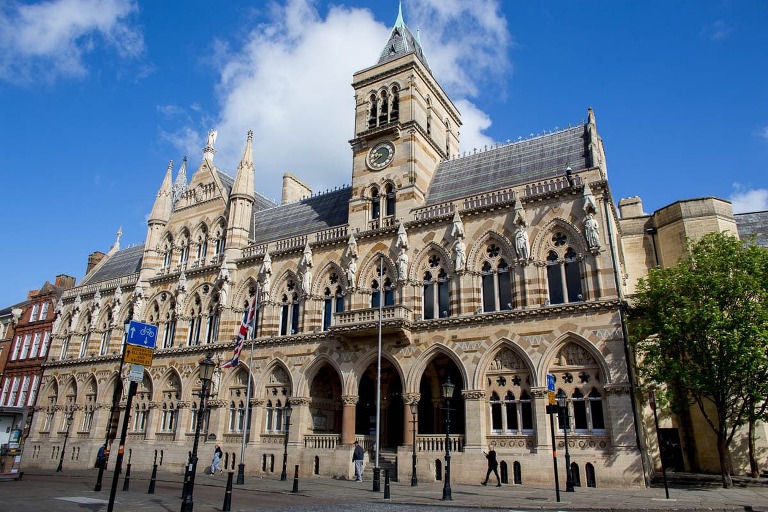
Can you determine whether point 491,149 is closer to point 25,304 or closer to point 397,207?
point 397,207

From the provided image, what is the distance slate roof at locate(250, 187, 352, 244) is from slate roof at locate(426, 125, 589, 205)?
22.6ft

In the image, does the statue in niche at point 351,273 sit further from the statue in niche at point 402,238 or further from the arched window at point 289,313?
the arched window at point 289,313

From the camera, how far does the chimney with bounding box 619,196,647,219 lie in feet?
123

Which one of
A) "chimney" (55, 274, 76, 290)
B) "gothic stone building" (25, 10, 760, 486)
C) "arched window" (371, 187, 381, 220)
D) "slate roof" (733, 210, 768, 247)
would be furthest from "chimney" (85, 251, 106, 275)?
"slate roof" (733, 210, 768, 247)

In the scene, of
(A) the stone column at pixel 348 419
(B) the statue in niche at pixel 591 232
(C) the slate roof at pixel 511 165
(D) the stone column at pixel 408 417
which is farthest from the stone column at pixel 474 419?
(C) the slate roof at pixel 511 165

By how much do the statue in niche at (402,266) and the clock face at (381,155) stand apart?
659 centimetres

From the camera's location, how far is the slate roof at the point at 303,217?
123ft

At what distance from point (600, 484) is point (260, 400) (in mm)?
18878

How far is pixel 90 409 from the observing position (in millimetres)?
42875

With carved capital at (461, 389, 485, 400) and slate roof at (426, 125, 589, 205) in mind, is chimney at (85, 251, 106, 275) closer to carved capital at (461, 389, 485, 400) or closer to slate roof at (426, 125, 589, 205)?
slate roof at (426, 125, 589, 205)

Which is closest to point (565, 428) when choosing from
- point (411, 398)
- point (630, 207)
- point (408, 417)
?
point (411, 398)

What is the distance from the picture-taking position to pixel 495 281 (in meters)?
28.1

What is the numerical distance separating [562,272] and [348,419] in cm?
1304

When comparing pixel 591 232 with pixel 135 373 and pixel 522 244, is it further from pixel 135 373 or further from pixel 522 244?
pixel 135 373
